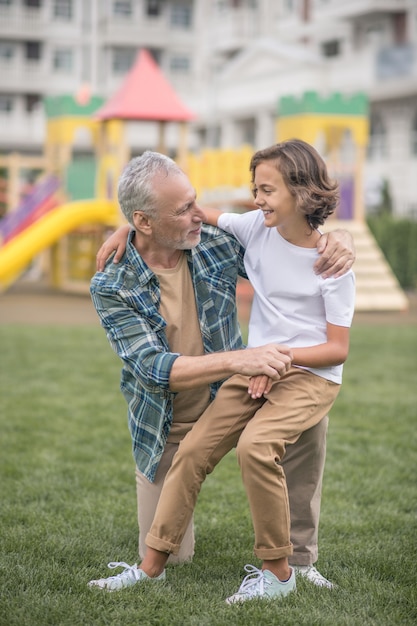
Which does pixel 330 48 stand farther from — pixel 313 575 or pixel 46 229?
pixel 313 575

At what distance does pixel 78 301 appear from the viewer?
52.2 ft

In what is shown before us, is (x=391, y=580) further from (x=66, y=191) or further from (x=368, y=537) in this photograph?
(x=66, y=191)

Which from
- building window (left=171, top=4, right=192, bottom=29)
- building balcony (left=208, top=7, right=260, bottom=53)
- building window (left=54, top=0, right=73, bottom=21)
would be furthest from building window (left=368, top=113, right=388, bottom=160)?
building window (left=54, top=0, right=73, bottom=21)

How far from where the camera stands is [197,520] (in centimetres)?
450

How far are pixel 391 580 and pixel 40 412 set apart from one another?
3.54m

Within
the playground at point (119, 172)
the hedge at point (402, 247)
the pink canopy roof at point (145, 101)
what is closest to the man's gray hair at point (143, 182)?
the playground at point (119, 172)

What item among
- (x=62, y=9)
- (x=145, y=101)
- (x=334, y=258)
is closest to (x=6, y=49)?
(x=62, y=9)

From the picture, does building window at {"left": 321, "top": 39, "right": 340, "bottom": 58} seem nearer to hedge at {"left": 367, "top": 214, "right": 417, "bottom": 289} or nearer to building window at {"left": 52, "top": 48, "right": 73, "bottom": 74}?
building window at {"left": 52, "top": 48, "right": 73, "bottom": 74}

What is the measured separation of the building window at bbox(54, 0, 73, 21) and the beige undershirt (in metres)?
44.3

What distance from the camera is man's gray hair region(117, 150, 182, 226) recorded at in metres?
3.47

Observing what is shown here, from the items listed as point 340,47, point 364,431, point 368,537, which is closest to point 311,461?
point 368,537

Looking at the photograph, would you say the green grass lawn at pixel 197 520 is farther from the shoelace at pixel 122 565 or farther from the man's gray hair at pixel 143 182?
the man's gray hair at pixel 143 182

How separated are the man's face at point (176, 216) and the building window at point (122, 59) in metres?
43.4

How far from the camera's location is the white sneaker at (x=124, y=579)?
3.48 meters
